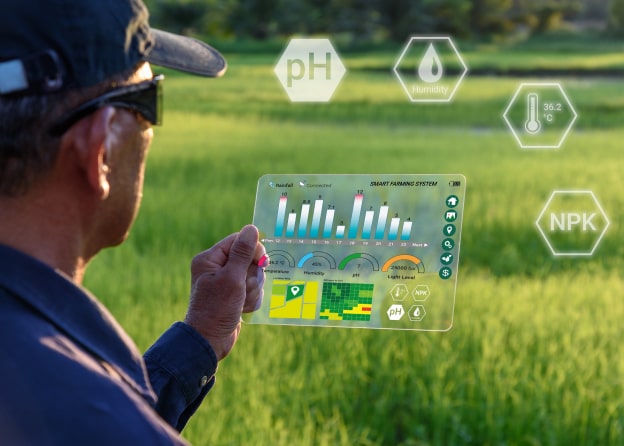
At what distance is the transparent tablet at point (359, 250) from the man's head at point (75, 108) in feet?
2.09

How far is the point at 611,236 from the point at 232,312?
224 cm

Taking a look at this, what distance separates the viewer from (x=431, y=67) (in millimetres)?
1831

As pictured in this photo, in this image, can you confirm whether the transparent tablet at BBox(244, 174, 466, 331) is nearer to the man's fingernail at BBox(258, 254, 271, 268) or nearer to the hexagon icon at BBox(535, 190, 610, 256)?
the man's fingernail at BBox(258, 254, 271, 268)

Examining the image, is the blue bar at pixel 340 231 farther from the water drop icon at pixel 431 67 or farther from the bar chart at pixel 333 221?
the water drop icon at pixel 431 67

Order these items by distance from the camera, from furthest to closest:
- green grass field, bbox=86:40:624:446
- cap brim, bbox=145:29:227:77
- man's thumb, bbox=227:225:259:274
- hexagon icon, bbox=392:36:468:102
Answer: green grass field, bbox=86:40:624:446 < hexagon icon, bbox=392:36:468:102 < man's thumb, bbox=227:225:259:274 < cap brim, bbox=145:29:227:77

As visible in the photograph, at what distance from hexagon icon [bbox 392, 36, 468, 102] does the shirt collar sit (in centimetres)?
99

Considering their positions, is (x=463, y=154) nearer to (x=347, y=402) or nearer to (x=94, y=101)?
(x=347, y=402)

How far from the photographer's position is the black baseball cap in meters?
0.88

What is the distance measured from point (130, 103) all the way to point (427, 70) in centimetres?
95

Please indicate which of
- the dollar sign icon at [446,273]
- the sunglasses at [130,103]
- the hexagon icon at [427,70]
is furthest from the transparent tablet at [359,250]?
the sunglasses at [130,103]

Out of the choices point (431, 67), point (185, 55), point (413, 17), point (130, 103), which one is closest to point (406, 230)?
point (431, 67)

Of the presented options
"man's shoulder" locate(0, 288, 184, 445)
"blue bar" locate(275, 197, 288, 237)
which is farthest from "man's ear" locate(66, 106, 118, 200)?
"blue bar" locate(275, 197, 288, 237)

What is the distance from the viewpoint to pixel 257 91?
5426 millimetres

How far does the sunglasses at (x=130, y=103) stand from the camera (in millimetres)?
923
